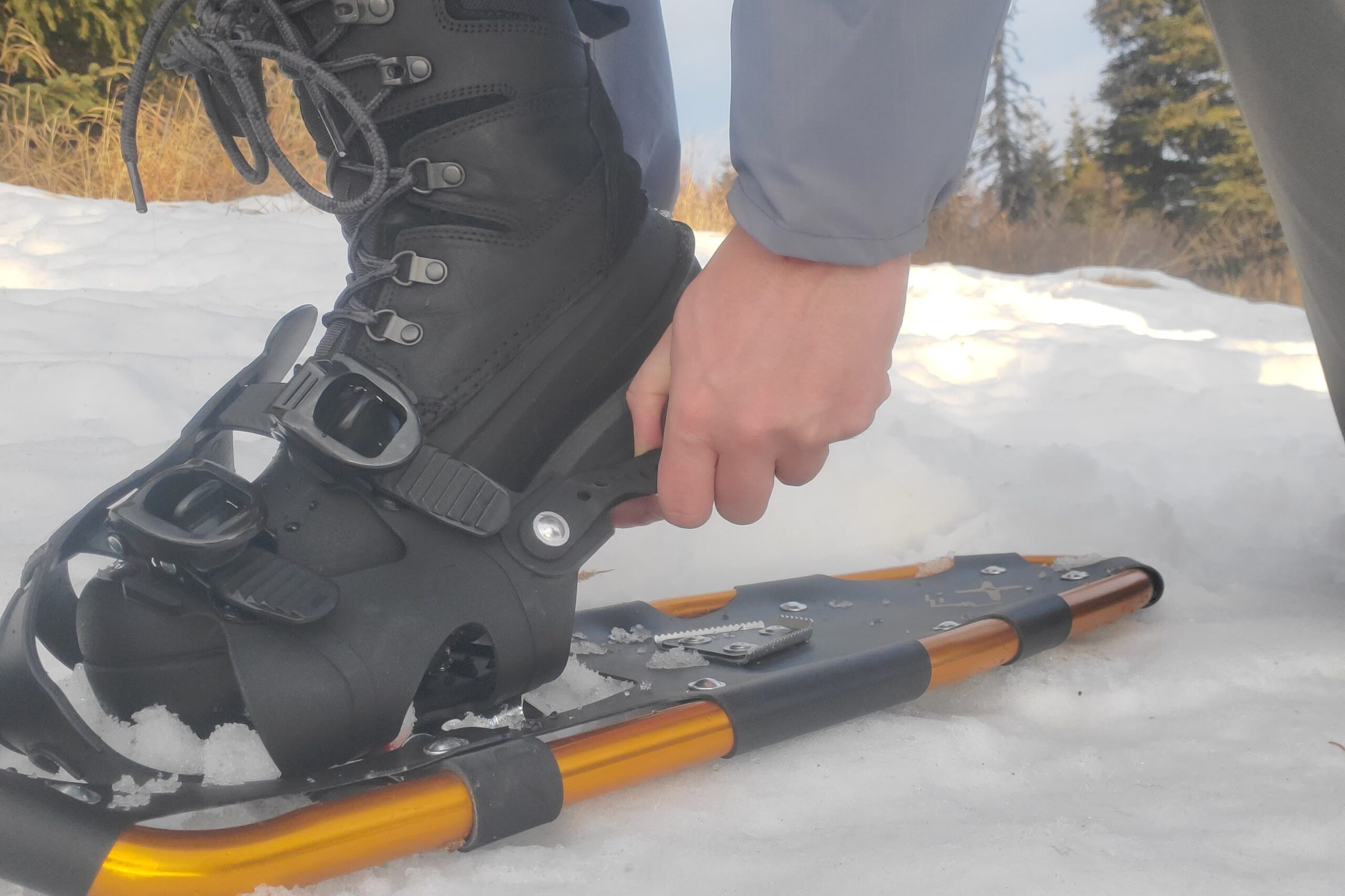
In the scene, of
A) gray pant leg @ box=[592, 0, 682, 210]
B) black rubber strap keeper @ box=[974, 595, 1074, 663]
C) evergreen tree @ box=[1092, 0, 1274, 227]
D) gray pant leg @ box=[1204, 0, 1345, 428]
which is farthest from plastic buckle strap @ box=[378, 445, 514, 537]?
evergreen tree @ box=[1092, 0, 1274, 227]

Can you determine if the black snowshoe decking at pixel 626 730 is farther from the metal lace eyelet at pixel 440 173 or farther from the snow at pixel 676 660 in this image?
the metal lace eyelet at pixel 440 173

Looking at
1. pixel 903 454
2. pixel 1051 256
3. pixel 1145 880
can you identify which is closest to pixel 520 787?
pixel 1145 880

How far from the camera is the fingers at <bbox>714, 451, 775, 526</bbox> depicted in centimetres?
80

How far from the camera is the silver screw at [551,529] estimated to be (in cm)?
81

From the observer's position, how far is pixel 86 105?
5.20 metres

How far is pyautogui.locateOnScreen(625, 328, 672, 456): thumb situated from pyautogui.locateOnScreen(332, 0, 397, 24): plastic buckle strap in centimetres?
34

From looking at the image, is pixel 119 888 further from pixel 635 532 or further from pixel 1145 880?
pixel 635 532

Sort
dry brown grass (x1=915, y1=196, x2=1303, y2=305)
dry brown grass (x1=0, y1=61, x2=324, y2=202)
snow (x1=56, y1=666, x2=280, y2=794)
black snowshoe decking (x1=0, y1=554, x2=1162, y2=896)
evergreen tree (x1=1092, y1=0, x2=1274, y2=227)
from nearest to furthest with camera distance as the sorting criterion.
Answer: black snowshoe decking (x1=0, y1=554, x2=1162, y2=896) → snow (x1=56, y1=666, x2=280, y2=794) → dry brown grass (x1=0, y1=61, x2=324, y2=202) → dry brown grass (x1=915, y1=196, x2=1303, y2=305) → evergreen tree (x1=1092, y1=0, x2=1274, y2=227)

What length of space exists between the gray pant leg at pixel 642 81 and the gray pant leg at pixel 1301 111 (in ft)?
2.13

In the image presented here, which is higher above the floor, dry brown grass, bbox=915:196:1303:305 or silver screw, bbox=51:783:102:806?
dry brown grass, bbox=915:196:1303:305

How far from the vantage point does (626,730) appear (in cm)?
74

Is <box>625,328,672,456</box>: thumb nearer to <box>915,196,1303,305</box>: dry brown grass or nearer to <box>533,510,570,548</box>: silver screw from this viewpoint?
<box>533,510,570,548</box>: silver screw

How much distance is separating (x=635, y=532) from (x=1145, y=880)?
94 cm

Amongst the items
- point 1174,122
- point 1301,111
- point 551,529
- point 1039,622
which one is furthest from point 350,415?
point 1174,122
